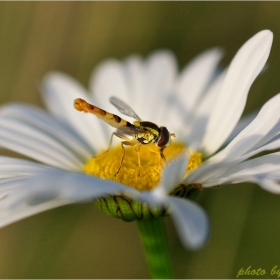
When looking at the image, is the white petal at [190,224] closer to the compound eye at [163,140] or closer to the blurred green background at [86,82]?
the compound eye at [163,140]

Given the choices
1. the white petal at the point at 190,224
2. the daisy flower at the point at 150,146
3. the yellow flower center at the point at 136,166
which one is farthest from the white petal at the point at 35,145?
the white petal at the point at 190,224

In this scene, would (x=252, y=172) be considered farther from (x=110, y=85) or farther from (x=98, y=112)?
(x=110, y=85)

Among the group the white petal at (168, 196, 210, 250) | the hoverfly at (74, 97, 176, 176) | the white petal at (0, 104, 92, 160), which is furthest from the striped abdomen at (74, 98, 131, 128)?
the white petal at (168, 196, 210, 250)

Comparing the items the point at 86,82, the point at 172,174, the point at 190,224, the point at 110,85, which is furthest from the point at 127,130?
the point at 86,82

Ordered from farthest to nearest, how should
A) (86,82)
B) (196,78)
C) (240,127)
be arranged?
1. (86,82)
2. (196,78)
3. (240,127)

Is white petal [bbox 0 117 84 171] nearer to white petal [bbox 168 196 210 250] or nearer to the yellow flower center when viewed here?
the yellow flower center

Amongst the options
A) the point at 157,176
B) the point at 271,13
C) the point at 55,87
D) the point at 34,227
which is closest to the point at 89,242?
the point at 34,227
